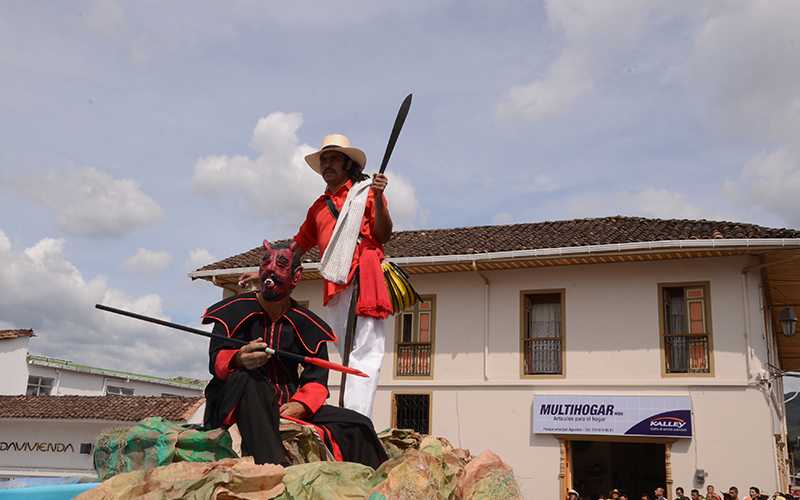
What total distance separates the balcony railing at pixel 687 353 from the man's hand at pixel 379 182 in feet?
45.1

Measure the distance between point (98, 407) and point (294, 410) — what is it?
21630 millimetres

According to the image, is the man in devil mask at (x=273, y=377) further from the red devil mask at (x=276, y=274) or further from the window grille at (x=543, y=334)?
the window grille at (x=543, y=334)

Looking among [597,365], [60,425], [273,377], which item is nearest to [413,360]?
[597,365]

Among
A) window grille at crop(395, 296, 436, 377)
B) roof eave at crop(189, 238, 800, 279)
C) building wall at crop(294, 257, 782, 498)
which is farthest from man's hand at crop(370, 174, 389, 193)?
window grille at crop(395, 296, 436, 377)

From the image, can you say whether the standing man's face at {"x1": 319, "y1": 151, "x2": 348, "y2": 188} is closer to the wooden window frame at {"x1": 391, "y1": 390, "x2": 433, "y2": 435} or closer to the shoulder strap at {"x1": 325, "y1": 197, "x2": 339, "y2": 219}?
the shoulder strap at {"x1": 325, "y1": 197, "x2": 339, "y2": 219}

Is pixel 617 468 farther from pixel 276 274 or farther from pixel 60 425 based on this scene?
pixel 276 274

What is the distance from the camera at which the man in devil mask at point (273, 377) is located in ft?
10.4

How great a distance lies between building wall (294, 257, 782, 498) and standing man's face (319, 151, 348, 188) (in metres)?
12.8

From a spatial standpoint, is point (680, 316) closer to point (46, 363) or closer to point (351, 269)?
A: point (351, 269)

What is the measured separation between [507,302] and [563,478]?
13.5 feet

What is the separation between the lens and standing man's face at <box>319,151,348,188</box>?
4617 millimetres

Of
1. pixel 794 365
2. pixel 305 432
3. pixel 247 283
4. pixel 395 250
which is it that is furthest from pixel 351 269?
pixel 794 365

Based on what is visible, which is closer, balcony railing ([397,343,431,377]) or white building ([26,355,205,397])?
balcony railing ([397,343,431,377])

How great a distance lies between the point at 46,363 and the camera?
31297 mm
